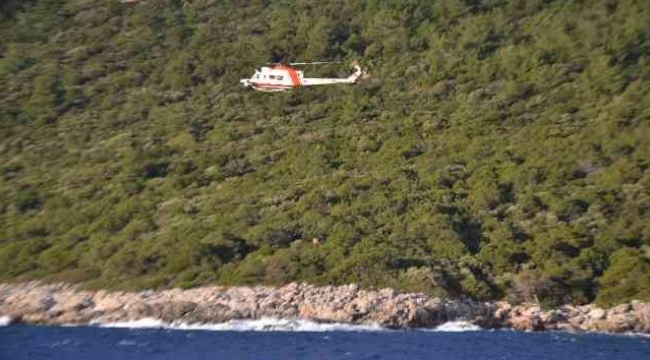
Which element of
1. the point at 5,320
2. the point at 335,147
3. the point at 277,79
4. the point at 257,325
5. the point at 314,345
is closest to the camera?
the point at 314,345

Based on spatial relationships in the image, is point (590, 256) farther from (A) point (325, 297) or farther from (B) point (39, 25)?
(B) point (39, 25)

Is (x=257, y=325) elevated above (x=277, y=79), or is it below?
below

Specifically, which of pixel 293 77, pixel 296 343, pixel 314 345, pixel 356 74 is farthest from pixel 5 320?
pixel 356 74

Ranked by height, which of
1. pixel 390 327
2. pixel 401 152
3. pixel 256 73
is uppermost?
pixel 256 73

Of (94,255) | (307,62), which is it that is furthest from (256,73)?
(94,255)

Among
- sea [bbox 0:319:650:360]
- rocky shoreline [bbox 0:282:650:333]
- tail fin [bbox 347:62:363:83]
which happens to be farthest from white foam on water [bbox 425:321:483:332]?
tail fin [bbox 347:62:363:83]

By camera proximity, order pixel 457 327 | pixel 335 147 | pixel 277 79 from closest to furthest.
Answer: pixel 457 327, pixel 335 147, pixel 277 79

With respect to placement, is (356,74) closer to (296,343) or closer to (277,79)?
(277,79)
